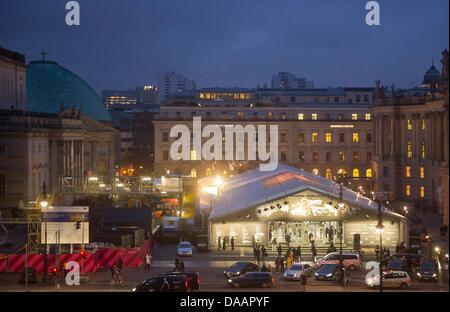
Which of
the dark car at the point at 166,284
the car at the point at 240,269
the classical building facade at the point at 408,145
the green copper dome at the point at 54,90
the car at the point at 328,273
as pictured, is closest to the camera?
the dark car at the point at 166,284

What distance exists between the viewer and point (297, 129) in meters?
70.5

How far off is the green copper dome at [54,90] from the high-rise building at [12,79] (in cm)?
780

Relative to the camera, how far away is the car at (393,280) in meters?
18.5

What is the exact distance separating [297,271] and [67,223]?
618 cm

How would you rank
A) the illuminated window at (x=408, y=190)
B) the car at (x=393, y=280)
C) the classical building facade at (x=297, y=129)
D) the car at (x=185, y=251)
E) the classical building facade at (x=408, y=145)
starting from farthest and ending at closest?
the classical building facade at (x=297, y=129) < the illuminated window at (x=408, y=190) < the classical building facade at (x=408, y=145) < the car at (x=185, y=251) < the car at (x=393, y=280)

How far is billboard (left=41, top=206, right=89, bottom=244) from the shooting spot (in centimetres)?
2095

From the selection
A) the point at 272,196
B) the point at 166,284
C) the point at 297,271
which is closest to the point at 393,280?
the point at 297,271

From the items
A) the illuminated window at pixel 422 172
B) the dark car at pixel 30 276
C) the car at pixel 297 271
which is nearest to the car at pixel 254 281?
the car at pixel 297 271

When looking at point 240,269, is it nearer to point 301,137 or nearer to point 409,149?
point 409,149

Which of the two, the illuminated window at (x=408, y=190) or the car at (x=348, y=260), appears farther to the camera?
the illuminated window at (x=408, y=190)

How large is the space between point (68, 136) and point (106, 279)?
89.7ft

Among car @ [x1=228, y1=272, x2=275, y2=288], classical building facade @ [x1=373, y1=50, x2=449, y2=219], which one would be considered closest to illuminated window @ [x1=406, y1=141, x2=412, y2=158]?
classical building facade @ [x1=373, y1=50, x2=449, y2=219]

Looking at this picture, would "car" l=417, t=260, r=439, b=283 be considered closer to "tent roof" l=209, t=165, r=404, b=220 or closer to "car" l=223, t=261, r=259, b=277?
"car" l=223, t=261, r=259, b=277

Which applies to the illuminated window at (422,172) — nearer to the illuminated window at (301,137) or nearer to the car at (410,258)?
the illuminated window at (301,137)
